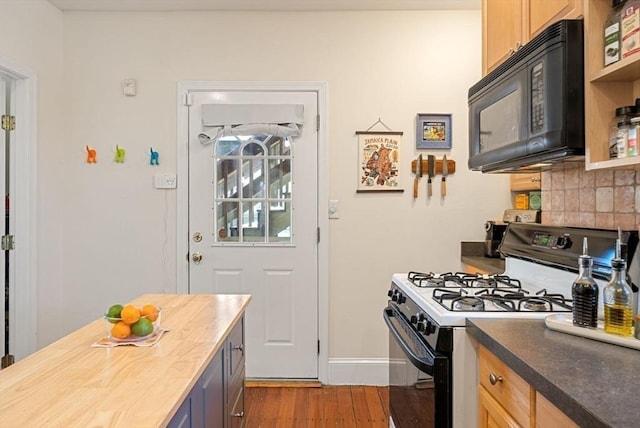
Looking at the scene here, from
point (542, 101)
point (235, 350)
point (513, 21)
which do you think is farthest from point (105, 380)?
point (513, 21)

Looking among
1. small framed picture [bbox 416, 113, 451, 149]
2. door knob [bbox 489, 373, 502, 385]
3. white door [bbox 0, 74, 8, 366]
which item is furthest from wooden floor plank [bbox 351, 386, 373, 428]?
white door [bbox 0, 74, 8, 366]

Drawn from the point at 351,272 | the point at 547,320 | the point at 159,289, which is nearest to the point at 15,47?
the point at 159,289

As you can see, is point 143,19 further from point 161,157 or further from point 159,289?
point 159,289

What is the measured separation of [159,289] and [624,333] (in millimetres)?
2665

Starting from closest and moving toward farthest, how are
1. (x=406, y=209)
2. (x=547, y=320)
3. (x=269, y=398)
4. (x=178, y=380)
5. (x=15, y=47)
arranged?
(x=178, y=380)
(x=547, y=320)
(x=15, y=47)
(x=269, y=398)
(x=406, y=209)

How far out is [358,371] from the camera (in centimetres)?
282

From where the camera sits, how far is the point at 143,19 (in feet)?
→ 9.32

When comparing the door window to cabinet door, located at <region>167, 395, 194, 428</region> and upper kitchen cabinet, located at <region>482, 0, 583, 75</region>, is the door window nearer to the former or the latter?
upper kitchen cabinet, located at <region>482, 0, 583, 75</region>

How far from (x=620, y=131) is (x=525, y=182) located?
1496 mm

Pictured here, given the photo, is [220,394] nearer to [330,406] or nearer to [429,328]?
[429,328]

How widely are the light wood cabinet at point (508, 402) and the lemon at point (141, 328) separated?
1.04 metres

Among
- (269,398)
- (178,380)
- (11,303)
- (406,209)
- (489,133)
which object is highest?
(489,133)

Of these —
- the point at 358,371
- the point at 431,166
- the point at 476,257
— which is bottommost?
the point at 358,371

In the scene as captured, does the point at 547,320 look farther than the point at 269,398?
No
